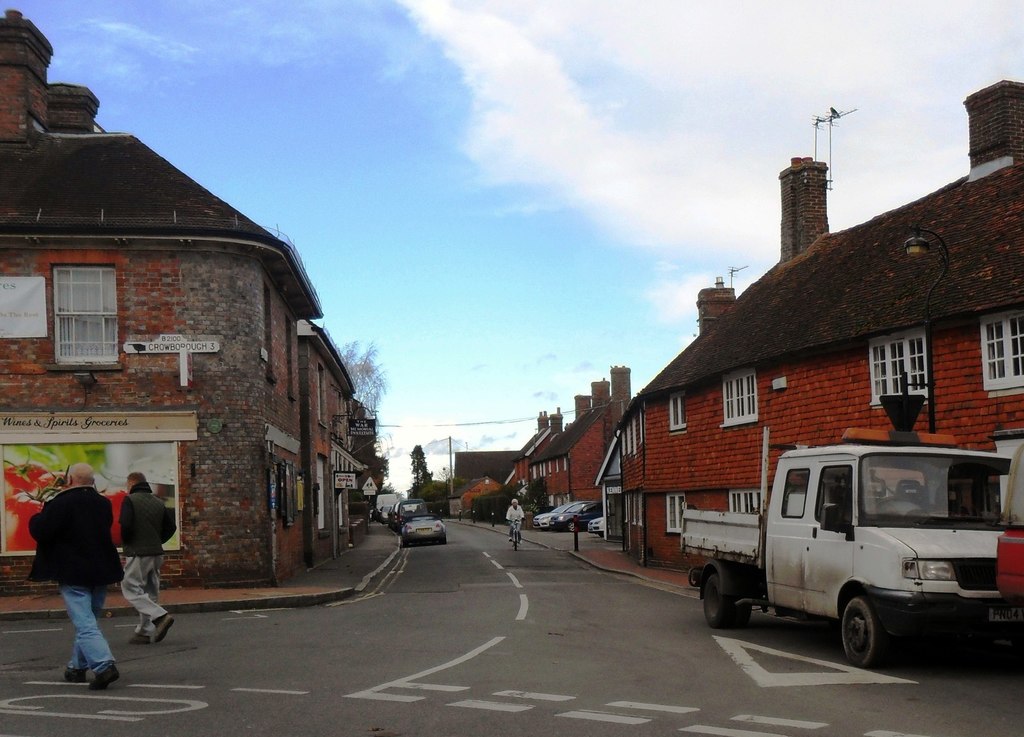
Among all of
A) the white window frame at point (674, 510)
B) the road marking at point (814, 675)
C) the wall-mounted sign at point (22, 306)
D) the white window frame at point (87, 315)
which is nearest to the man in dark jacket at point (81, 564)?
the road marking at point (814, 675)

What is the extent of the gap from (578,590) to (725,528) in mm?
8156

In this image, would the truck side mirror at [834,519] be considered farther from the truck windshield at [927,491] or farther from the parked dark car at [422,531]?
the parked dark car at [422,531]

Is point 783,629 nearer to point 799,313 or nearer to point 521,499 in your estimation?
point 799,313

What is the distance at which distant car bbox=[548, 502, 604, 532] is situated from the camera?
56.1m

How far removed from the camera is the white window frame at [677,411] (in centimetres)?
2741

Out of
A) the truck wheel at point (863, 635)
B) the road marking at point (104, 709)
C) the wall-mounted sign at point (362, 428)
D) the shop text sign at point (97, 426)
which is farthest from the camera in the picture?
the wall-mounted sign at point (362, 428)

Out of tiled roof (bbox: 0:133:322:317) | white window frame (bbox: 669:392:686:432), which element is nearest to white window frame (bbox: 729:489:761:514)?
white window frame (bbox: 669:392:686:432)

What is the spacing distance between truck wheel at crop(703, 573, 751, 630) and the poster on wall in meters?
10.3

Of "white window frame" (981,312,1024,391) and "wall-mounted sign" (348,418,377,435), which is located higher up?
"white window frame" (981,312,1024,391)

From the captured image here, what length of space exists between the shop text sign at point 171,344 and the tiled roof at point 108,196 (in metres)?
1.93

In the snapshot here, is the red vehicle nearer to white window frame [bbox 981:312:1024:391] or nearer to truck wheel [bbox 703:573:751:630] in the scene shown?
truck wheel [bbox 703:573:751:630]

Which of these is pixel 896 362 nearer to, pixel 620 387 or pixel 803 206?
pixel 803 206

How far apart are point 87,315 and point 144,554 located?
8.94 metres

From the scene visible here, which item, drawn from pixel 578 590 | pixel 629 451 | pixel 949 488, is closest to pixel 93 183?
pixel 578 590
